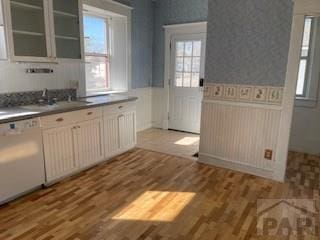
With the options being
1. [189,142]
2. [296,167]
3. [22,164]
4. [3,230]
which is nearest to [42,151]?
[22,164]

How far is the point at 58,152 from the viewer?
110 inches

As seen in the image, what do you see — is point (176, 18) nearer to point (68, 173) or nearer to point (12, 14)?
point (12, 14)

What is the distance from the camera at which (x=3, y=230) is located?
206 cm

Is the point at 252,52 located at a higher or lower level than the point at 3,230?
higher

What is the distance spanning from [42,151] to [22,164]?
0.76ft

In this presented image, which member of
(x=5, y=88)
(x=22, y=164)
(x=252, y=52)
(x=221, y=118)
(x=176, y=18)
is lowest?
(x=22, y=164)

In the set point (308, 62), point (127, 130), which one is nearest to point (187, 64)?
point (127, 130)

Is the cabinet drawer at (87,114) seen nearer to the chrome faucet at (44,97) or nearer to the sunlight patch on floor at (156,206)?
the chrome faucet at (44,97)

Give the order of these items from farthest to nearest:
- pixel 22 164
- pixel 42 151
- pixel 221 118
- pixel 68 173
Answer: pixel 221 118
pixel 68 173
pixel 42 151
pixel 22 164

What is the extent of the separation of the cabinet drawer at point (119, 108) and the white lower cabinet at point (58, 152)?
0.65 meters

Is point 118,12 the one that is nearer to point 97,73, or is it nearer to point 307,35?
point 97,73

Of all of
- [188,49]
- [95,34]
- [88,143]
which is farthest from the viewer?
[188,49]

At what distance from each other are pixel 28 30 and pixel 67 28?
0.55m

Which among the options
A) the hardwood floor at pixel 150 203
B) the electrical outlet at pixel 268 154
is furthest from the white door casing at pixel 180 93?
the electrical outlet at pixel 268 154
